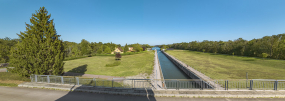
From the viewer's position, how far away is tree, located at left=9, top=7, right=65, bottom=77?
10062mm

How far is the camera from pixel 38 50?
10.2 m

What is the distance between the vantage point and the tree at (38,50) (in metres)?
10.1

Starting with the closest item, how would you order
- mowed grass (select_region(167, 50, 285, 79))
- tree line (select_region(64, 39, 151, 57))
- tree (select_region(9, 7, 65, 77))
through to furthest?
tree (select_region(9, 7, 65, 77)) → mowed grass (select_region(167, 50, 285, 79)) → tree line (select_region(64, 39, 151, 57))

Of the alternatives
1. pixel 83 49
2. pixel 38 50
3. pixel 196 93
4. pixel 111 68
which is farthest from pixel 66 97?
pixel 83 49

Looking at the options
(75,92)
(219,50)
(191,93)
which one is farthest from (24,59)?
(219,50)

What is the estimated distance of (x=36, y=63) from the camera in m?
10.2

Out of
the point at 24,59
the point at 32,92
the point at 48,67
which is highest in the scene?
the point at 24,59

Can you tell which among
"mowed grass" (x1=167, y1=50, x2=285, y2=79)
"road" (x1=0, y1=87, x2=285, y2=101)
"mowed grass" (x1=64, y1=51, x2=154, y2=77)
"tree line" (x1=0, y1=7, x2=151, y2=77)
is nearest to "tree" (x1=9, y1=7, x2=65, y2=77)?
"tree line" (x1=0, y1=7, x2=151, y2=77)

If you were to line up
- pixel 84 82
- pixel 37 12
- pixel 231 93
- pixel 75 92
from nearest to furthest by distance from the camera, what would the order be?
pixel 231 93 < pixel 75 92 < pixel 84 82 < pixel 37 12

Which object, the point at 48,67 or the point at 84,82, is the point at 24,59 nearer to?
the point at 48,67

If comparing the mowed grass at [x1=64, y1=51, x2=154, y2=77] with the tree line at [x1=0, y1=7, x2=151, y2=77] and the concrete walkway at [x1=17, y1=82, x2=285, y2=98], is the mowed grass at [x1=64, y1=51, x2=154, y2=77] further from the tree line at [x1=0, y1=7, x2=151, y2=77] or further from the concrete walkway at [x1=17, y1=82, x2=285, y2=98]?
the concrete walkway at [x1=17, y1=82, x2=285, y2=98]

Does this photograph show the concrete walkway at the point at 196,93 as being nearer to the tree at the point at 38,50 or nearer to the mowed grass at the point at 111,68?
the tree at the point at 38,50

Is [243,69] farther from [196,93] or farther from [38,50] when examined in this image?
[38,50]

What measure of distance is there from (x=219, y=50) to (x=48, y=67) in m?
83.8
